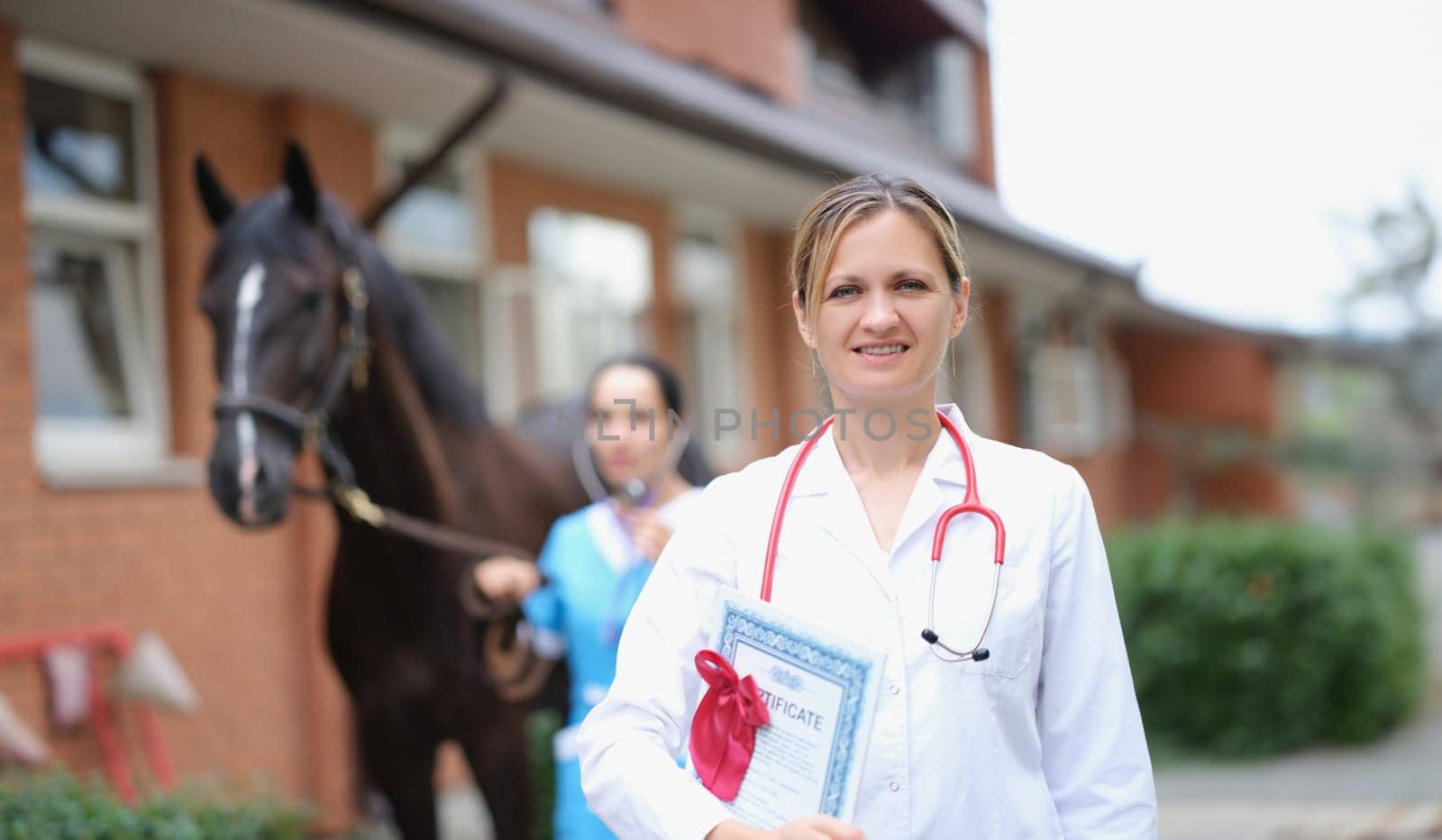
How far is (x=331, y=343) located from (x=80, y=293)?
2545mm

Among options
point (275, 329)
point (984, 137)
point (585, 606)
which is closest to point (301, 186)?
point (275, 329)

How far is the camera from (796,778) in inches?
50.9

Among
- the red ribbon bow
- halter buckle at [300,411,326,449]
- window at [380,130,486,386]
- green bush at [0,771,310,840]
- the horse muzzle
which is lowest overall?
green bush at [0,771,310,840]

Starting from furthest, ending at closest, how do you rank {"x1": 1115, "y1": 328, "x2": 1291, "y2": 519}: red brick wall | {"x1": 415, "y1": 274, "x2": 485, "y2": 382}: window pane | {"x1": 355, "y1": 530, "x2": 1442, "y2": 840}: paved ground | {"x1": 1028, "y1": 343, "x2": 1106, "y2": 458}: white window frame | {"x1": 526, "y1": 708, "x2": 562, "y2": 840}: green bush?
1. {"x1": 1115, "y1": 328, "x2": 1291, "y2": 519}: red brick wall
2. {"x1": 1028, "y1": 343, "x2": 1106, "y2": 458}: white window frame
3. {"x1": 415, "y1": 274, "x2": 485, "y2": 382}: window pane
4. {"x1": 355, "y1": 530, "x2": 1442, "y2": 840}: paved ground
5. {"x1": 526, "y1": 708, "x2": 562, "y2": 840}: green bush

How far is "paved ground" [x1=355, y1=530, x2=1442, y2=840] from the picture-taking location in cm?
517

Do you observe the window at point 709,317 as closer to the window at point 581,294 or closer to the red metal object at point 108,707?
the window at point 581,294

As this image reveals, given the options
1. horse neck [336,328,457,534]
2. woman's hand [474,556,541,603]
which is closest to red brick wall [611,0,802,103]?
horse neck [336,328,457,534]

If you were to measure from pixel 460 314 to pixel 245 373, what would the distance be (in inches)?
156

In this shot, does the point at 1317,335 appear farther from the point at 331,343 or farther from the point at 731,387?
the point at 331,343

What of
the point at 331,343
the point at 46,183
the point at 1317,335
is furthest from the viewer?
the point at 1317,335

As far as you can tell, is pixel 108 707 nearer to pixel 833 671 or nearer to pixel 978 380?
pixel 833 671

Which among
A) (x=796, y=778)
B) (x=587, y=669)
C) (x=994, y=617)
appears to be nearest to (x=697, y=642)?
(x=796, y=778)

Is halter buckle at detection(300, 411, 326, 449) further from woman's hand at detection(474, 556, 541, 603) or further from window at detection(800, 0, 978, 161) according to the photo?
window at detection(800, 0, 978, 161)

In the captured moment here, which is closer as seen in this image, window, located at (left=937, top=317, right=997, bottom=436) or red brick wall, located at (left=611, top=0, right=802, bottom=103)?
red brick wall, located at (left=611, top=0, right=802, bottom=103)
